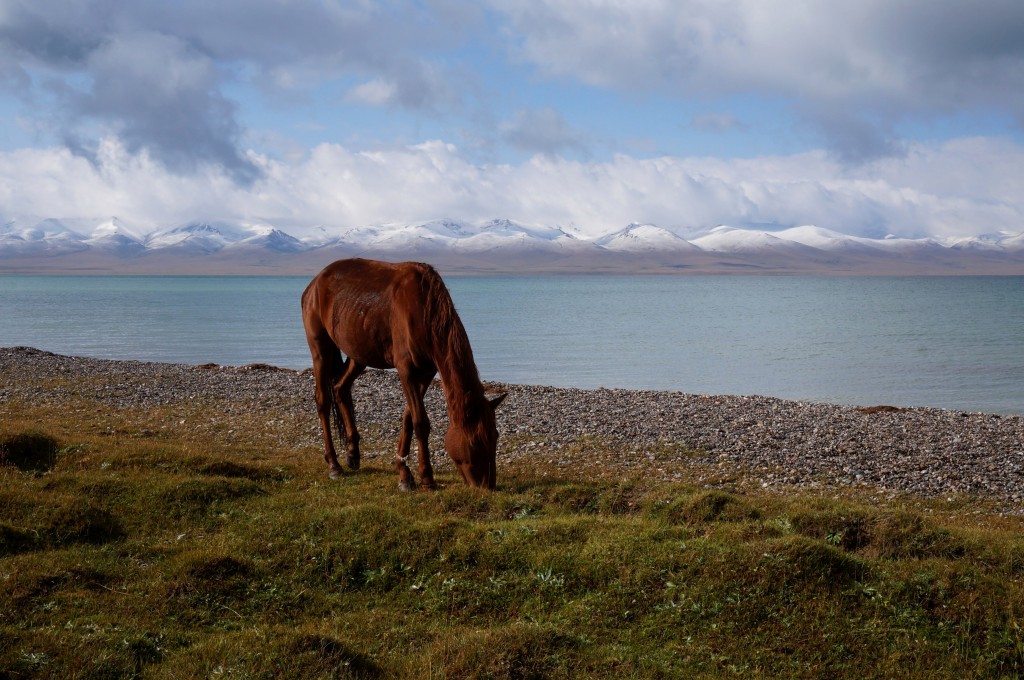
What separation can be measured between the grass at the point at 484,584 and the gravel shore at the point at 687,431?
10.0ft

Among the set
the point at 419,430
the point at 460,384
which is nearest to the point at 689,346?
the point at 419,430

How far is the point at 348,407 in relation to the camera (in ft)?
43.5

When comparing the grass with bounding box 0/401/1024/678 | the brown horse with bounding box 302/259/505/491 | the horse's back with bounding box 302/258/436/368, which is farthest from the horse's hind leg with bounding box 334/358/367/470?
the grass with bounding box 0/401/1024/678

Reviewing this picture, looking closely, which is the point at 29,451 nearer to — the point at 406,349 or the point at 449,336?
the point at 406,349

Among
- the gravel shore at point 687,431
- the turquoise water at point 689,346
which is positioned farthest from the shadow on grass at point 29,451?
the turquoise water at point 689,346

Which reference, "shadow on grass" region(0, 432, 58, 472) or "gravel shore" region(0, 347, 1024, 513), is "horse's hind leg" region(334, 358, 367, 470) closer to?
"gravel shore" region(0, 347, 1024, 513)

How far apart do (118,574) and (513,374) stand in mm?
31951

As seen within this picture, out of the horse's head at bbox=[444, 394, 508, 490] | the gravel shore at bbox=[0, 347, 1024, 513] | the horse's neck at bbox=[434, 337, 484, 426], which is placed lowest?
the gravel shore at bbox=[0, 347, 1024, 513]

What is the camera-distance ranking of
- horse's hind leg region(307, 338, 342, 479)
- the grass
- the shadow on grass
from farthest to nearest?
horse's hind leg region(307, 338, 342, 479), the shadow on grass, the grass

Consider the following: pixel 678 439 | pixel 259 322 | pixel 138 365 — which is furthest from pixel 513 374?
pixel 259 322

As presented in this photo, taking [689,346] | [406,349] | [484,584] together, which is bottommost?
[689,346]

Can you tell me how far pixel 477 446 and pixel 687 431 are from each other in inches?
321

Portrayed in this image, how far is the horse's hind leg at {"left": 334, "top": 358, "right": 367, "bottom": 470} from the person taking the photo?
510 inches

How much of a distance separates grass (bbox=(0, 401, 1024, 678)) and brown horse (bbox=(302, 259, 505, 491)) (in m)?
0.71
